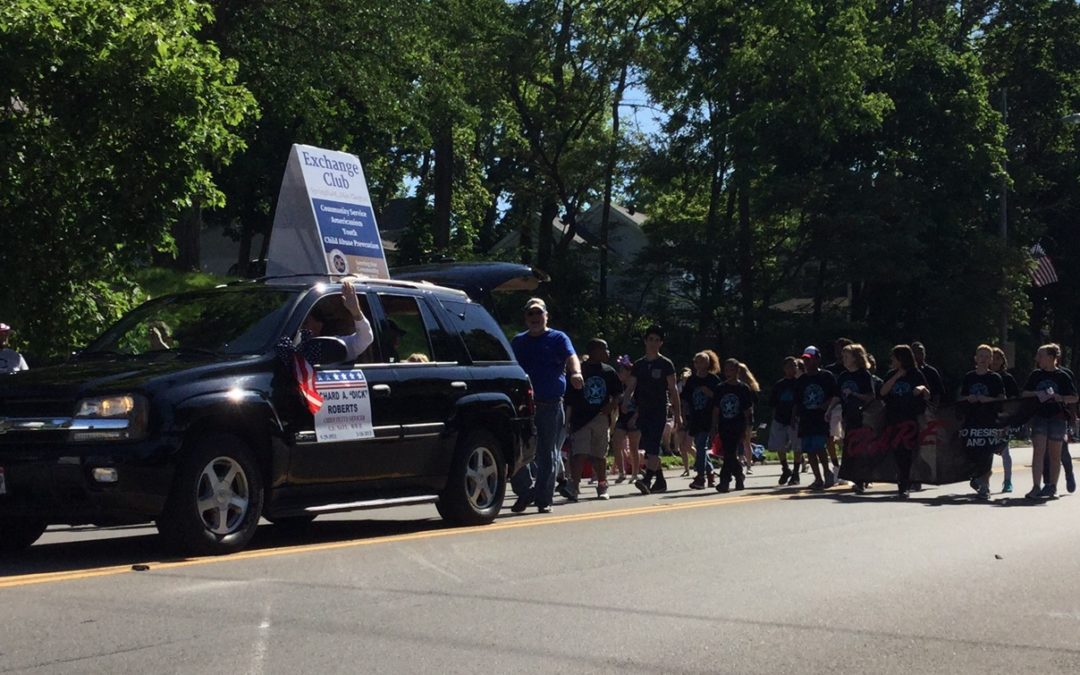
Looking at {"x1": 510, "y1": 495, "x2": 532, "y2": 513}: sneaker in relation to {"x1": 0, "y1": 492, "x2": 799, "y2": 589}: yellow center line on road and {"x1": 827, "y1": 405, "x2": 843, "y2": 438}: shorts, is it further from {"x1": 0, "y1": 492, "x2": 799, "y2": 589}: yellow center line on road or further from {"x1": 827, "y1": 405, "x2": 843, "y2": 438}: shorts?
{"x1": 827, "y1": 405, "x2": 843, "y2": 438}: shorts

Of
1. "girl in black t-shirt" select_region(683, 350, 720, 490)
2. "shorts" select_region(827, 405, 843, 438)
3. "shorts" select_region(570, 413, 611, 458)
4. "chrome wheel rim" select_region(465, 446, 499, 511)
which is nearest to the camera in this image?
"chrome wheel rim" select_region(465, 446, 499, 511)

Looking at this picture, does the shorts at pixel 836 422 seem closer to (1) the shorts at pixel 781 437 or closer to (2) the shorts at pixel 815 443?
(2) the shorts at pixel 815 443

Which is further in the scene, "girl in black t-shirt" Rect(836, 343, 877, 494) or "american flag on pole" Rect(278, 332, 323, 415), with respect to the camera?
"girl in black t-shirt" Rect(836, 343, 877, 494)

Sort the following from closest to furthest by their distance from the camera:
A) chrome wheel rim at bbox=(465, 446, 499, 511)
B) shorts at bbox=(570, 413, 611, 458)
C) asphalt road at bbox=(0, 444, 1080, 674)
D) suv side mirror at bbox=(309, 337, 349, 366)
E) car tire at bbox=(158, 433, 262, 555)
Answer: asphalt road at bbox=(0, 444, 1080, 674), car tire at bbox=(158, 433, 262, 555), suv side mirror at bbox=(309, 337, 349, 366), chrome wheel rim at bbox=(465, 446, 499, 511), shorts at bbox=(570, 413, 611, 458)

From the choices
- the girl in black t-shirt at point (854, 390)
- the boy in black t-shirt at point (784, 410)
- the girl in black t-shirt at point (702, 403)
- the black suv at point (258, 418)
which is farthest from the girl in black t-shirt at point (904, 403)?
the black suv at point (258, 418)

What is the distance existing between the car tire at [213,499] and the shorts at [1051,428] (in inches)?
394

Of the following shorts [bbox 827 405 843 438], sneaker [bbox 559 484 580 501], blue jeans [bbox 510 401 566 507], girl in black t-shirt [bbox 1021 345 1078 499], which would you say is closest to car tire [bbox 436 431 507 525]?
blue jeans [bbox 510 401 566 507]

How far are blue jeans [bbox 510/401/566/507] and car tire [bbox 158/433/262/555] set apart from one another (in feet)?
14.1

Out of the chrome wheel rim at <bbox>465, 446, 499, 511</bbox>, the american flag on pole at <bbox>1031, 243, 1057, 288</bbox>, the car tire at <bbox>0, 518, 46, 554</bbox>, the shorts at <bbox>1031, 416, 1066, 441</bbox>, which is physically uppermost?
the american flag on pole at <bbox>1031, 243, 1057, 288</bbox>

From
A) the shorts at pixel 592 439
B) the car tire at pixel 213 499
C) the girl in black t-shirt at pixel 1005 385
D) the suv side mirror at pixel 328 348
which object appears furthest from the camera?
the girl in black t-shirt at pixel 1005 385

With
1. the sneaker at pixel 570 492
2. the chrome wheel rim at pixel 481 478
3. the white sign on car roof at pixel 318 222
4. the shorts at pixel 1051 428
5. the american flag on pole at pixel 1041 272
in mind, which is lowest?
the sneaker at pixel 570 492

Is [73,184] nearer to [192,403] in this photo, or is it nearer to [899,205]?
[192,403]

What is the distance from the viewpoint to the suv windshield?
9828 millimetres

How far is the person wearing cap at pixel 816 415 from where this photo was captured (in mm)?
17859
